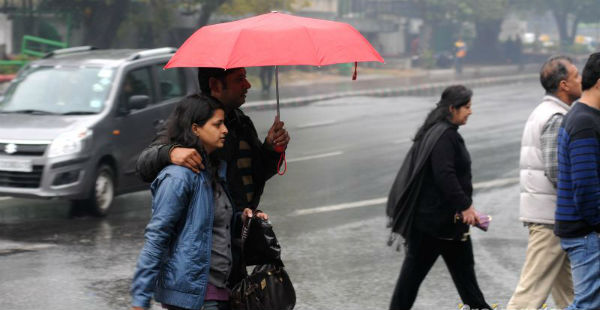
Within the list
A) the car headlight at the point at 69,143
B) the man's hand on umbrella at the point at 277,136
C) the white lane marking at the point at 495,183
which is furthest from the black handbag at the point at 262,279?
the white lane marking at the point at 495,183

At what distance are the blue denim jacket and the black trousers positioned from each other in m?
2.57

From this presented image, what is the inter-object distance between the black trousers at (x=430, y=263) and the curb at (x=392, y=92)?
785 inches

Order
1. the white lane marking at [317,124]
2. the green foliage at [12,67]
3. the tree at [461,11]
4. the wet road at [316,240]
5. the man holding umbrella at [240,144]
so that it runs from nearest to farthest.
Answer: the man holding umbrella at [240,144] < the wet road at [316,240] < the white lane marking at [317,124] < the green foliage at [12,67] < the tree at [461,11]

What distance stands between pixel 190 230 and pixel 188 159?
11.6 inches

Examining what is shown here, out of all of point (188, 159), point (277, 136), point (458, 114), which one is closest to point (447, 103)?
point (458, 114)

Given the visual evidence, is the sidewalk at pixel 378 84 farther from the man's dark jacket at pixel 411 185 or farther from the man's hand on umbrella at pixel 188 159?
the man's hand on umbrella at pixel 188 159

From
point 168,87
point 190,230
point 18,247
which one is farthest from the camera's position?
point 168,87

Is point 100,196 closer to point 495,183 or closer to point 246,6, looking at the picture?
point 495,183

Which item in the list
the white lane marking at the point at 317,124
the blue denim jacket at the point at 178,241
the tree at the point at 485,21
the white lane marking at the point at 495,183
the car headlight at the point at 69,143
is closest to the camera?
the blue denim jacket at the point at 178,241

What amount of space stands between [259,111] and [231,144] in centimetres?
2148

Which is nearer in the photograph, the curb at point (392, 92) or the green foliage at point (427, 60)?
the curb at point (392, 92)

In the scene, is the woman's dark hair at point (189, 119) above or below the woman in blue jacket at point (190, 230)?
above

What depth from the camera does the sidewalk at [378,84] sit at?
98.6 ft

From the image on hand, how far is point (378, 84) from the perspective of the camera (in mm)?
38094
